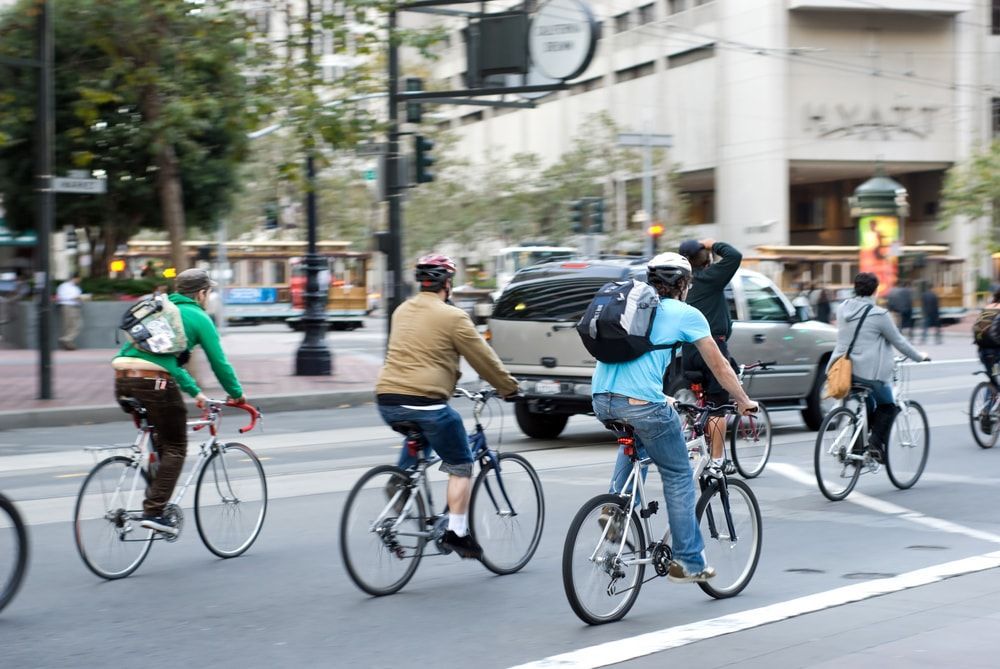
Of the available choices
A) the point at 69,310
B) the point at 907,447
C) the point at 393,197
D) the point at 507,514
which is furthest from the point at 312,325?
the point at 507,514

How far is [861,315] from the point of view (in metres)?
10.2

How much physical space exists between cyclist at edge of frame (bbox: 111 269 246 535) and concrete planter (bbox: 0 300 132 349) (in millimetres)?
23948

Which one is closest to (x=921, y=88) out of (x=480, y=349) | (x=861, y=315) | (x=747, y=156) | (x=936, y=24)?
(x=936, y=24)

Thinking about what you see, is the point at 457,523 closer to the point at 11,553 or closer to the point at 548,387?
the point at 11,553

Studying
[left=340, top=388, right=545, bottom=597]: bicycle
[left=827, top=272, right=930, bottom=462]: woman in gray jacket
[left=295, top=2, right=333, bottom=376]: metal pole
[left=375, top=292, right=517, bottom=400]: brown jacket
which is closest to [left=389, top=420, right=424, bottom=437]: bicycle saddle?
[left=340, top=388, right=545, bottom=597]: bicycle

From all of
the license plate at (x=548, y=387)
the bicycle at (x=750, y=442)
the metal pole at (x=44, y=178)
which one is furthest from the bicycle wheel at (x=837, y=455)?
the metal pole at (x=44, y=178)

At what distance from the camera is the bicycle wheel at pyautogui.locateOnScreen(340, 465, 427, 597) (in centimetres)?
666

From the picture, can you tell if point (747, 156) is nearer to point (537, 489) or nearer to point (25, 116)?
point (25, 116)

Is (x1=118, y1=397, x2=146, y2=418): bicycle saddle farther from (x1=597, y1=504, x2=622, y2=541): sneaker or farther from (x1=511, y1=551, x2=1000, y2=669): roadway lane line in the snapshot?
(x1=511, y1=551, x2=1000, y2=669): roadway lane line

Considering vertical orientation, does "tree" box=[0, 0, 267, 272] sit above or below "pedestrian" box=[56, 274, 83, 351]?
above

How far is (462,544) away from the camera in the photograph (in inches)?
277

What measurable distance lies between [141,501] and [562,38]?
1354 centimetres

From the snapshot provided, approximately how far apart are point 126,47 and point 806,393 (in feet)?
34.8

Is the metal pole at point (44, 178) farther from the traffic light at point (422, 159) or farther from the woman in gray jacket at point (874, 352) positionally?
the woman in gray jacket at point (874, 352)
